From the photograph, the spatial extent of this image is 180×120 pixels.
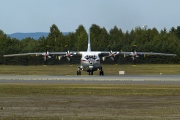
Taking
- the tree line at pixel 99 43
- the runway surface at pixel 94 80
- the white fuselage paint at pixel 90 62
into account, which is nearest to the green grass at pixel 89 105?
the runway surface at pixel 94 80

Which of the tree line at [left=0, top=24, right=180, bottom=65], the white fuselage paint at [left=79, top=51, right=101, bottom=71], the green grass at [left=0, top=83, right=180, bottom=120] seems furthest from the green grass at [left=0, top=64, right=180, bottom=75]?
the green grass at [left=0, top=83, right=180, bottom=120]

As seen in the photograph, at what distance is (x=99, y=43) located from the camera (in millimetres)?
135625

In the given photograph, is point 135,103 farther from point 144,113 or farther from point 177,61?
point 177,61

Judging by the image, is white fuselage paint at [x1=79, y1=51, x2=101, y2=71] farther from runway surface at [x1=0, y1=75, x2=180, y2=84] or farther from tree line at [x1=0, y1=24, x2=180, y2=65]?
tree line at [x1=0, y1=24, x2=180, y2=65]

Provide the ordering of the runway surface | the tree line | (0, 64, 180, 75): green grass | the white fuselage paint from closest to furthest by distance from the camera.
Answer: the runway surface, the white fuselage paint, (0, 64, 180, 75): green grass, the tree line

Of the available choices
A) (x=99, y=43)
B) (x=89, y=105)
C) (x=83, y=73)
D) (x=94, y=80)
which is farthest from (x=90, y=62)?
(x=99, y=43)

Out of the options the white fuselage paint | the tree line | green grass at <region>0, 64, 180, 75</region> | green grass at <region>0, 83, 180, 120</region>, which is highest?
the tree line

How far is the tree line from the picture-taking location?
11294 centimetres

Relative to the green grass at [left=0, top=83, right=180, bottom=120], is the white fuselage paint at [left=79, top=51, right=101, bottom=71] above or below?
above

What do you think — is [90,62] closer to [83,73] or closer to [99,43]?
[83,73]

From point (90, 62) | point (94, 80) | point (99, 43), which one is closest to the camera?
point (94, 80)

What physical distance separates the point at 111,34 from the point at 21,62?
4926 cm

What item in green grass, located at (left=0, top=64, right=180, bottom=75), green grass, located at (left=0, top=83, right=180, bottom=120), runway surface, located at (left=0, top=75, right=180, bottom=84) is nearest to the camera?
green grass, located at (left=0, top=83, right=180, bottom=120)

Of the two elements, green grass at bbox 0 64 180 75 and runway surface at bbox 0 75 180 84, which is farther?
green grass at bbox 0 64 180 75
